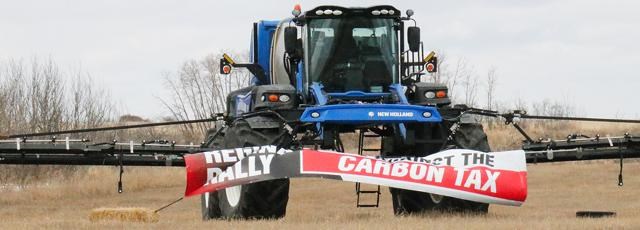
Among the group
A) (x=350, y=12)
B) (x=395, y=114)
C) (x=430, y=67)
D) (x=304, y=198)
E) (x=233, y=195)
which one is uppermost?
(x=350, y=12)

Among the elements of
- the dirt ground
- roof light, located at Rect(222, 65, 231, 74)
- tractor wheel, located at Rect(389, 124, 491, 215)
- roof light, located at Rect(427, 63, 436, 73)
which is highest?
roof light, located at Rect(222, 65, 231, 74)

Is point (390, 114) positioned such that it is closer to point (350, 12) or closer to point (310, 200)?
point (350, 12)

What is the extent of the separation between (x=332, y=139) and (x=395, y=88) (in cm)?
159

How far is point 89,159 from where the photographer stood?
61.2 ft

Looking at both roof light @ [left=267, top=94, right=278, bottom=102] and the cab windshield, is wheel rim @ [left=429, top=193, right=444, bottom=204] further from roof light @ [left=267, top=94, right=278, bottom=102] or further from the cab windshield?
roof light @ [left=267, top=94, right=278, bottom=102]

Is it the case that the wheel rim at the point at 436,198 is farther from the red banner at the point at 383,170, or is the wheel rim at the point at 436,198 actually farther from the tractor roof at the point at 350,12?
the tractor roof at the point at 350,12

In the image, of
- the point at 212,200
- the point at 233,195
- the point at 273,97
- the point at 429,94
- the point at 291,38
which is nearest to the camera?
the point at 273,97

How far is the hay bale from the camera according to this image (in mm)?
15492

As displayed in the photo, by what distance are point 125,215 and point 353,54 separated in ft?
13.0

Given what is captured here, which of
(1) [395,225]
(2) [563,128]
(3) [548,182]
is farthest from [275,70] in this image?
(2) [563,128]

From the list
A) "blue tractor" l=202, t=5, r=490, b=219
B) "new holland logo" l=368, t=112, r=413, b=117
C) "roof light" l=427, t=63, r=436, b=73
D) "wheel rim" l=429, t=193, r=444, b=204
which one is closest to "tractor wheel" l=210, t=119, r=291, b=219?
"blue tractor" l=202, t=5, r=490, b=219

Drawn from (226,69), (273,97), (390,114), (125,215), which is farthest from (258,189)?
(226,69)

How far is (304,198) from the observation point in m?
32.7

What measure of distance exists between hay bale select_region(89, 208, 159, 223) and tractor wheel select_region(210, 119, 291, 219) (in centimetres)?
130
